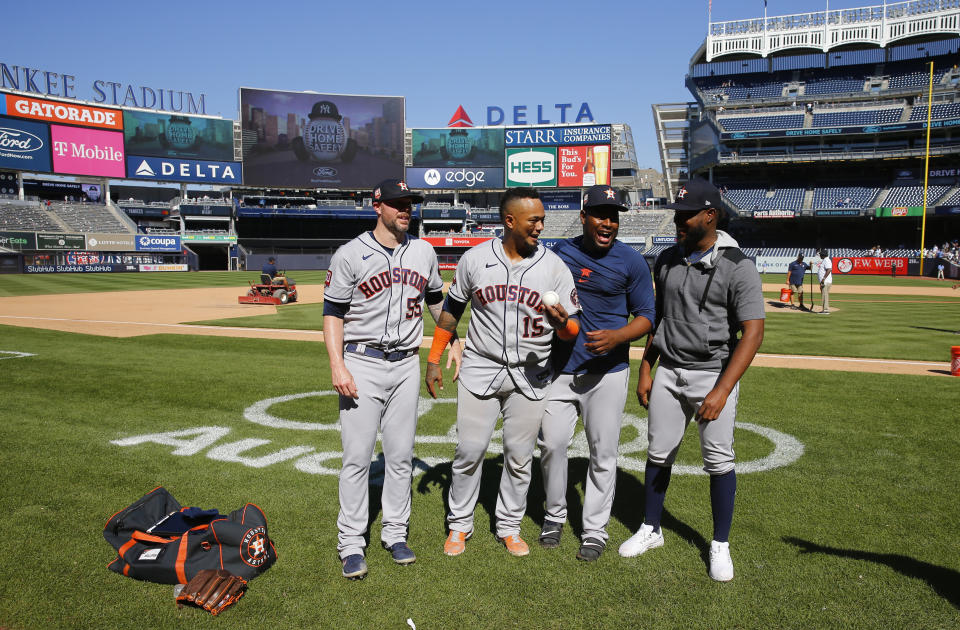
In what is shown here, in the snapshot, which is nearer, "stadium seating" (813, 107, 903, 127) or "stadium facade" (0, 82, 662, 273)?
"stadium seating" (813, 107, 903, 127)

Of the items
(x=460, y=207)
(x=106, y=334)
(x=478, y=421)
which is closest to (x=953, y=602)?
(x=478, y=421)

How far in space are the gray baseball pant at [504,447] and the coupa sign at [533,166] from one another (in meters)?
60.4

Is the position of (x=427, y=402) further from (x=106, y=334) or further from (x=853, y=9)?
(x=853, y=9)

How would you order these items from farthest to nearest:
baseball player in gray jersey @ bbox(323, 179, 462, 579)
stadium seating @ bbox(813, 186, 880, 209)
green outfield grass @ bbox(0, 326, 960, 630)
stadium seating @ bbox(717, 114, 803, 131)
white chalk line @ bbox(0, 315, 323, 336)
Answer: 1. stadium seating @ bbox(717, 114, 803, 131)
2. stadium seating @ bbox(813, 186, 880, 209)
3. white chalk line @ bbox(0, 315, 323, 336)
4. baseball player in gray jersey @ bbox(323, 179, 462, 579)
5. green outfield grass @ bbox(0, 326, 960, 630)

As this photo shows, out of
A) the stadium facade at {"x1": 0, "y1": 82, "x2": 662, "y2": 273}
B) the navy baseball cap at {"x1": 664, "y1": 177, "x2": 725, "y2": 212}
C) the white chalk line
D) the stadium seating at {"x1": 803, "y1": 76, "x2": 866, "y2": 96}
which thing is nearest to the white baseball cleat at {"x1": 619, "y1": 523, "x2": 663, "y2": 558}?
the navy baseball cap at {"x1": 664, "y1": 177, "x2": 725, "y2": 212}

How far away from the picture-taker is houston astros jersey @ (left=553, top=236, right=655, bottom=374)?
3994 millimetres

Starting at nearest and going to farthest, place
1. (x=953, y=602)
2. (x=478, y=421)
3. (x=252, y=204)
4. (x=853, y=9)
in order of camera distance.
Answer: (x=953, y=602) → (x=478, y=421) → (x=853, y=9) → (x=252, y=204)

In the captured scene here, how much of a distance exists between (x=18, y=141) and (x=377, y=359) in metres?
62.1

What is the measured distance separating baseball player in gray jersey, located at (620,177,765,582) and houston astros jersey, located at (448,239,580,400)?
0.64 metres

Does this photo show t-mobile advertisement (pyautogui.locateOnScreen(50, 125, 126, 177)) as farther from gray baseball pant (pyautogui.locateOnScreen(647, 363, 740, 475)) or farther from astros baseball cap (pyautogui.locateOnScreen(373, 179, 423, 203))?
gray baseball pant (pyautogui.locateOnScreen(647, 363, 740, 475))

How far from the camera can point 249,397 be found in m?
7.85

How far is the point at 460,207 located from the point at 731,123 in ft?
88.1

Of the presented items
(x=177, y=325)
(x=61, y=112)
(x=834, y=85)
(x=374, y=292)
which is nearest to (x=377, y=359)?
(x=374, y=292)

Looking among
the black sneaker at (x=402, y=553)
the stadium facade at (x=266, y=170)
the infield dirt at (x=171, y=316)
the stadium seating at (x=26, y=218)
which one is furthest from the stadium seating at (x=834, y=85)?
the stadium seating at (x=26, y=218)
